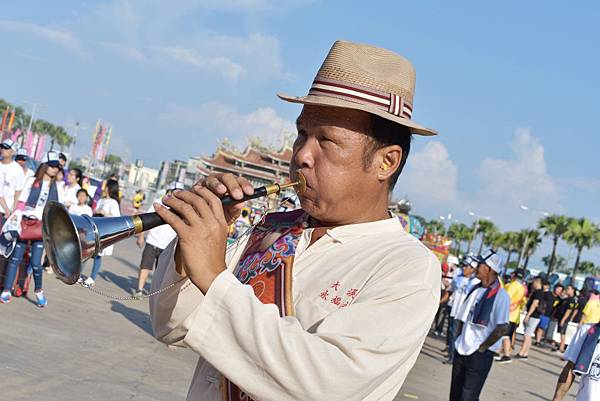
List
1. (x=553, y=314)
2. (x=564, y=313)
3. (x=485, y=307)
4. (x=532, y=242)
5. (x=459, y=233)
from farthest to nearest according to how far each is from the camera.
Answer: (x=459, y=233) < (x=532, y=242) < (x=553, y=314) < (x=564, y=313) < (x=485, y=307)

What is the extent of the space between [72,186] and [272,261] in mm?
11105

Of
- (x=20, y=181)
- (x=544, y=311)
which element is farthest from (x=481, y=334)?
(x=544, y=311)

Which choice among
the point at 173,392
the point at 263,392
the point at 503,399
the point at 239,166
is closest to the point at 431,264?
the point at 263,392

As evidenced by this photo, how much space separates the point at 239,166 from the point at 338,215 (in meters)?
74.3

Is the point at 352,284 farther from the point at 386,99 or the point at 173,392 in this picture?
the point at 173,392

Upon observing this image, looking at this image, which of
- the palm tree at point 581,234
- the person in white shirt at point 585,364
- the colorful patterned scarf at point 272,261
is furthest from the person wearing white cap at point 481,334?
the palm tree at point 581,234

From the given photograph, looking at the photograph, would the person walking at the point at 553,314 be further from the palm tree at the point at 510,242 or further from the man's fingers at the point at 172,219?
the palm tree at the point at 510,242

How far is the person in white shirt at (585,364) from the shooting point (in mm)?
6296

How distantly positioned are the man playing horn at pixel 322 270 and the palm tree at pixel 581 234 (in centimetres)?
6421

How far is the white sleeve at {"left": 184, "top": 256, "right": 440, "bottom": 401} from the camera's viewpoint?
1651 mm

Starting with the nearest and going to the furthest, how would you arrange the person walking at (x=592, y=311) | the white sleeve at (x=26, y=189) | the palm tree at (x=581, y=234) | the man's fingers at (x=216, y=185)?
the man's fingers at (x=216, y=185) → the white sleeve at (x=26, y=189) → the person walking at (x=592, y=311) → the palm tree at (x=581, y=234)

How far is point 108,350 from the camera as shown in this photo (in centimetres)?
782

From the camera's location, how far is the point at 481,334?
7727 mm

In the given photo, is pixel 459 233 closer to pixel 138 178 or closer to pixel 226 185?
pixel 138 178
